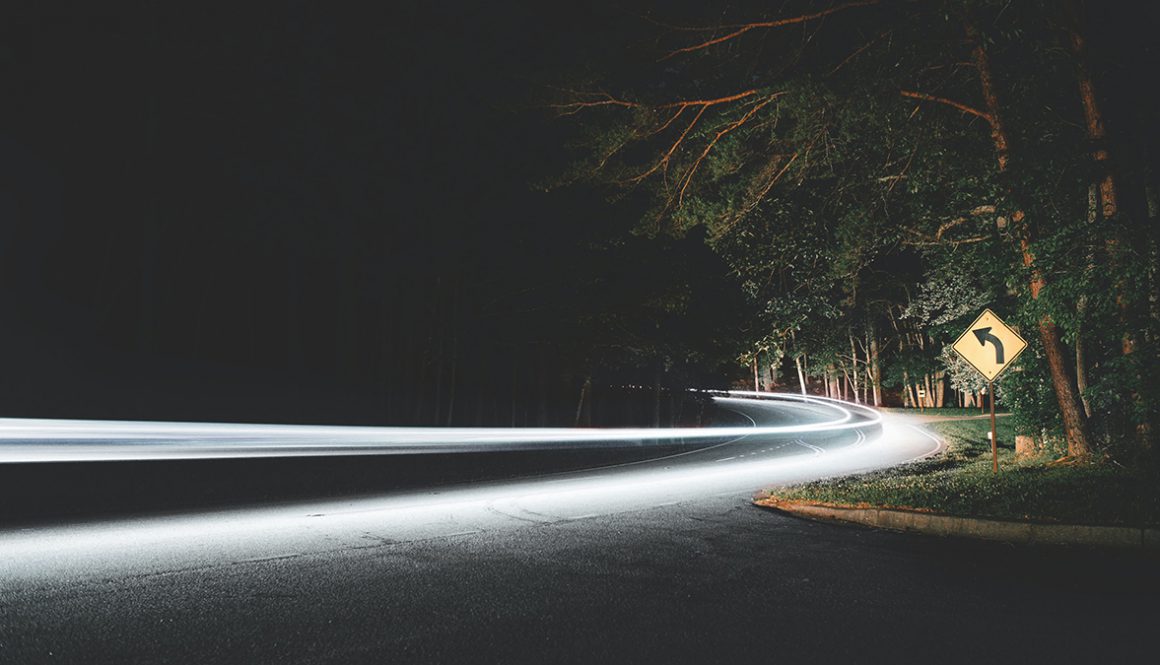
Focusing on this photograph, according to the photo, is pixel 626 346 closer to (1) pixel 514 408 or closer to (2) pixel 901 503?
(1) pixel 514 408

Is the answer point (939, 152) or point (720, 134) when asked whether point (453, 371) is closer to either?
point (720, 134)

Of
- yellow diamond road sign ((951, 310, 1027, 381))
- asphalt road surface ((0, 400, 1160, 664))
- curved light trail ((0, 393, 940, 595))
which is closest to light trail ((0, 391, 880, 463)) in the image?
curved light trail ((0, 393, 940, 595))

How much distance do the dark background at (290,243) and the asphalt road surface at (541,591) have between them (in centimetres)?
1557

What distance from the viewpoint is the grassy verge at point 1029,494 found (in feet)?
27.0

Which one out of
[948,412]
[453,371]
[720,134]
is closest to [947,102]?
[720,134]

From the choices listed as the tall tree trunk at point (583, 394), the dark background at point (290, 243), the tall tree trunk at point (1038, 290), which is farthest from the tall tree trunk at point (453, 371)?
the tall tree trunk at point (1038, 290)

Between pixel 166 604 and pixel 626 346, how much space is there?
84.6 ft

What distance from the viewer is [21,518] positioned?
8.41 m

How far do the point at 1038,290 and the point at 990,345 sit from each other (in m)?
1.33

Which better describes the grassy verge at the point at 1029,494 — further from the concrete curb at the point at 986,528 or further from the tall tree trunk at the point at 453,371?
the tall tree trunk at the point at 453,371

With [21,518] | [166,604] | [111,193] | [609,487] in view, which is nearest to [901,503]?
[609,487]

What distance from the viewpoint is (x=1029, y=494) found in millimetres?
9688

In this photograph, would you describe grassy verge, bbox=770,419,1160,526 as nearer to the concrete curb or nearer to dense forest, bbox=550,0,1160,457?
the concrete curb

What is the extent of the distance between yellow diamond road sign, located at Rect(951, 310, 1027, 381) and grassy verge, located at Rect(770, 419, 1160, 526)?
1.93 m
